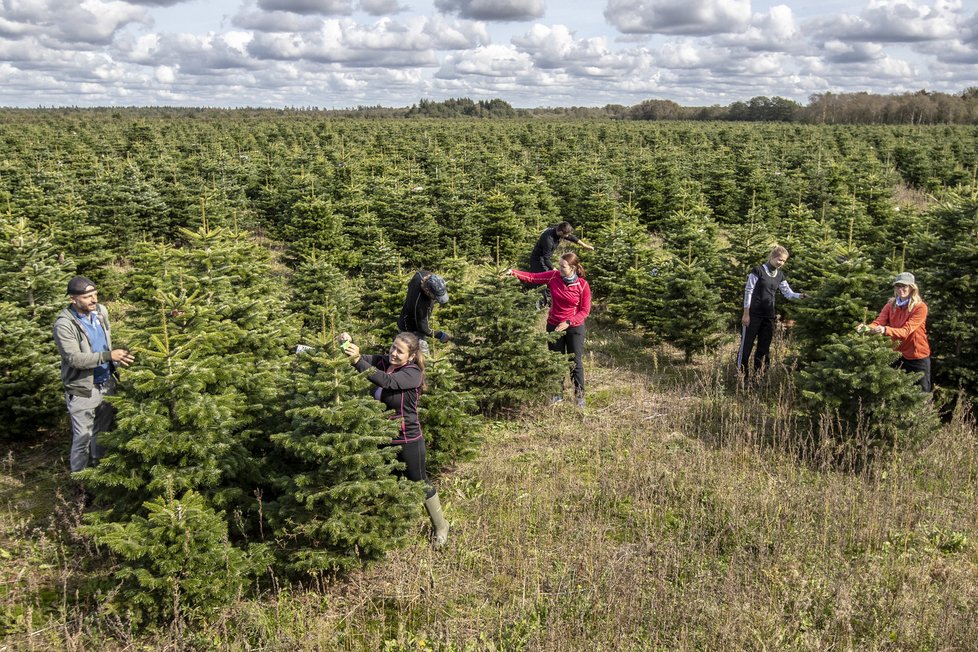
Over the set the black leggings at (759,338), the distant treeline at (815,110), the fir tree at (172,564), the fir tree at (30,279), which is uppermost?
the distant treeline at (815,110)

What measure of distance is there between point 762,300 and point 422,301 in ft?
15.6

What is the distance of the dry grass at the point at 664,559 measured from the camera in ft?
14.9

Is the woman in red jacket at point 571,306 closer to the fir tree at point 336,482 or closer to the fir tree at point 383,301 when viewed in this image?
the fir tree at point 383,301

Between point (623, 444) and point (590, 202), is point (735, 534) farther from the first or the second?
point (590, 202)

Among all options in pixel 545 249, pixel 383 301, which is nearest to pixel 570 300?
pixel 383 301

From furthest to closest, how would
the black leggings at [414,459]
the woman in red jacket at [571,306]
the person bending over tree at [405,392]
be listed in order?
the woman in red jacket at [571,306]
the black leggings at [414,459]
the person bending over tree at [405,392]

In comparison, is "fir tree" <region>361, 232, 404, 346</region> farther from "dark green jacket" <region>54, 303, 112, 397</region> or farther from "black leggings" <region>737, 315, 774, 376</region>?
"black leggings" <region>737, 315, 774, 376</region>

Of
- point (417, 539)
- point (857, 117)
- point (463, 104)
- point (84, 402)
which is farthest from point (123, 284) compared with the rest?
point (463, 104)

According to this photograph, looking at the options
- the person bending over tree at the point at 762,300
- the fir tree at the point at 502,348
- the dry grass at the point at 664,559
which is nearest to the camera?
the dry grass at the point at 664,559

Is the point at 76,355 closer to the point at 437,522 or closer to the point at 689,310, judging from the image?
the point at 437,522

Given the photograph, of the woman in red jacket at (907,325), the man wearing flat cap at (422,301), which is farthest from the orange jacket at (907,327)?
the man wearing flat cap at (422,301)

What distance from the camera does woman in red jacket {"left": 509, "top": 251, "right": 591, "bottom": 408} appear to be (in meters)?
8.34

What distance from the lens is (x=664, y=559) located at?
541 centimetres

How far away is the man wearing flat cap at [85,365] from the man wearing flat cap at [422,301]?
106 inches
